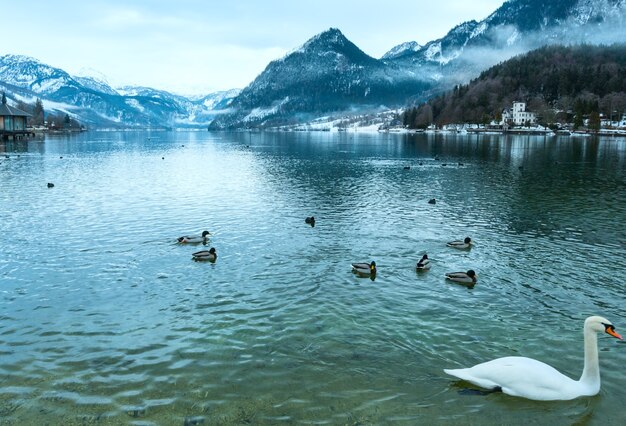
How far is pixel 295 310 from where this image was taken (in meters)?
18.8

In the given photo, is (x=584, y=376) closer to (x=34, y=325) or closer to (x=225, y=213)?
(x=34, y=325)

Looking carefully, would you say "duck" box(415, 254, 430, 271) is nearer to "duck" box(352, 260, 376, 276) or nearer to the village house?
"duck" box(352, 260, 376, 276)

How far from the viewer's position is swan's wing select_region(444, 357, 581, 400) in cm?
1247

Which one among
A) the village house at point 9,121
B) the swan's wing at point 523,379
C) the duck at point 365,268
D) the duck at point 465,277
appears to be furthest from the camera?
the village house at point 9,121

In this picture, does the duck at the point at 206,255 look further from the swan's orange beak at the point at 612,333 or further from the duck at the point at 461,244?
the swan's orange beak at the point at 612,333

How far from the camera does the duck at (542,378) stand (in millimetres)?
12477

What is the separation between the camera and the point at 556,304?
1941 centimetres

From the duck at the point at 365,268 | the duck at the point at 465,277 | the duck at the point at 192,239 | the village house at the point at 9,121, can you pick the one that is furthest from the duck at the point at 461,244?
the village house at the point at 9,121

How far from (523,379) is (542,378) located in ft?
1.60

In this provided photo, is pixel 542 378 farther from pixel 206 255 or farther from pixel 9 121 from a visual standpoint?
pixel 9 121

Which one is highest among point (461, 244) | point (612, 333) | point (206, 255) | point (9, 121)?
point (9, 121)

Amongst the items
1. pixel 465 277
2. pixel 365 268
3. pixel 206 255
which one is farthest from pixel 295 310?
pixel 465 277

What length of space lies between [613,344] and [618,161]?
77.2 metres

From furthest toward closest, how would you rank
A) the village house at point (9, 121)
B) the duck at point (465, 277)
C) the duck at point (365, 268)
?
the village house at point (9, 121), the duck at point (365, 268), the duck at point (465, 277)
